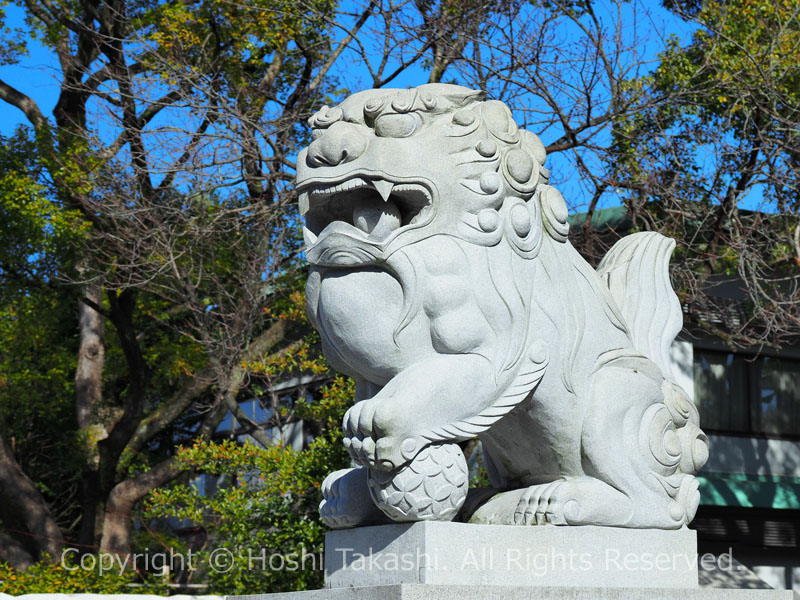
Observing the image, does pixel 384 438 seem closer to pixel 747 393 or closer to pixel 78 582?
pixel 78 582

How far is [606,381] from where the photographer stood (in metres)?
3.64

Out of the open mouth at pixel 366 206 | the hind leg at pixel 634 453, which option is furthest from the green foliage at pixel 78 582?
the hind leg at pixel 634 453

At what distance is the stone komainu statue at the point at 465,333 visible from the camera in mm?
3287

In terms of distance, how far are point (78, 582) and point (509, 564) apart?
22.2ft

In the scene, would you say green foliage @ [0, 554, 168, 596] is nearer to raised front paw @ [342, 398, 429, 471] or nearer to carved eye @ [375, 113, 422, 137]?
raised front paw @ [342, 398, 429, 471]

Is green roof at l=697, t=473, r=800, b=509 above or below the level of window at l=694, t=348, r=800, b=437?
below

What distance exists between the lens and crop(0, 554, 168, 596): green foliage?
8953mm

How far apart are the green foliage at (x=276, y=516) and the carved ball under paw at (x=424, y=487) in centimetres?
409

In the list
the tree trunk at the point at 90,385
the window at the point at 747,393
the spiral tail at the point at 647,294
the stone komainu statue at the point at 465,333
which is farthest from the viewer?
the window at the point at 747,393

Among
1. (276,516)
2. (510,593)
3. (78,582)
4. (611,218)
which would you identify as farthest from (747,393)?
(510,593)

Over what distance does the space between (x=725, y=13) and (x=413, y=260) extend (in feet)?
24.2

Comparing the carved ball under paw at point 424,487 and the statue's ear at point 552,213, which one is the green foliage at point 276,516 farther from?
the statue's ear at point 552,213

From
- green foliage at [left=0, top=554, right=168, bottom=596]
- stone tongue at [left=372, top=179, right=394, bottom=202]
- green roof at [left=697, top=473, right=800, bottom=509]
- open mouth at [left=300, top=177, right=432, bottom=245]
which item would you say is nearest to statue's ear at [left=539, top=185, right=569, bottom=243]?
open mouth at [left=300, top=177, right=432, bottom=245]

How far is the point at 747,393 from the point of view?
13.4 m
